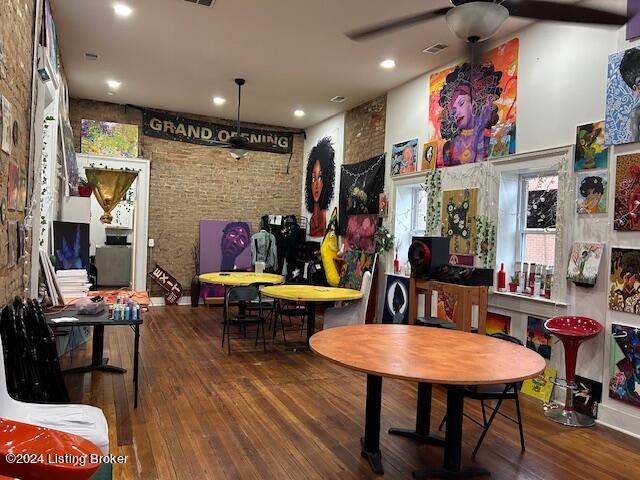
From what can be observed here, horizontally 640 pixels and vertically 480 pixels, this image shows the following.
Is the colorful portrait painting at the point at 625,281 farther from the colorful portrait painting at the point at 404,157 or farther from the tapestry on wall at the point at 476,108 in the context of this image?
the colorful portrait painting at the point at 404,157

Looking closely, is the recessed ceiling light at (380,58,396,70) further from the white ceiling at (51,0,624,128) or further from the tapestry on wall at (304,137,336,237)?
the tapestry on wall at (304,137,336,237)

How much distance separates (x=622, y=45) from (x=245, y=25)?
3.49 meters

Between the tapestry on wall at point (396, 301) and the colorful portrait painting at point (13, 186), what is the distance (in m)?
4.56

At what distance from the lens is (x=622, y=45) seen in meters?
3.73

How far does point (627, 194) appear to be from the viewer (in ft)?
12.0

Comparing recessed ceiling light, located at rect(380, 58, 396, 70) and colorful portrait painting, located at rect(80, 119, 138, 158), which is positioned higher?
recessed ceiling light, located at rect(380, 58, 396, 70)

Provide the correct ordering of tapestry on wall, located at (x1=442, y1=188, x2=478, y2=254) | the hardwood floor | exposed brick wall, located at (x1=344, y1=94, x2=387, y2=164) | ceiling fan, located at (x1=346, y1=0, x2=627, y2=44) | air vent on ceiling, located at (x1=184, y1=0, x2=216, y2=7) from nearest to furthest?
ceiling fan, located at (x1=346, y1=0, x2=627, y2=44), the hardwood floor, air vent on ceiling, located at (x1=184, y1=0, x2=216, y2=7), tapestry on wall, located at (x1=442, y1=188, x2=478, y2=254), exposed brick wall, located at (x1=344, y1=94, x2=387, y2=164)

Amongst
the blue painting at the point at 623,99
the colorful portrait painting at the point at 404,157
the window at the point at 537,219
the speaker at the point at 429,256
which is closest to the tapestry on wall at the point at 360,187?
the colorful portrait painting at the point at 404,157

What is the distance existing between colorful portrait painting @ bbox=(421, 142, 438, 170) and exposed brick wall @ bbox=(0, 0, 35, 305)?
171 inches

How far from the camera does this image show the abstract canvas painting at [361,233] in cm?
708

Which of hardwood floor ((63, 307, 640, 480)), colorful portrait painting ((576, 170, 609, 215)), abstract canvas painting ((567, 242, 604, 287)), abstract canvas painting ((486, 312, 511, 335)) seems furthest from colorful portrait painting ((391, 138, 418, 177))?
hardwood floor ((63, 307, 640, 480))

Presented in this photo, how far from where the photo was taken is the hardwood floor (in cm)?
289

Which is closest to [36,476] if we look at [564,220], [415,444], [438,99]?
[415,444]

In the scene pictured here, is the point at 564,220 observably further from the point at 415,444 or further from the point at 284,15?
the point at 284,15
